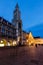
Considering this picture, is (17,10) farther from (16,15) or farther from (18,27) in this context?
(18,27)

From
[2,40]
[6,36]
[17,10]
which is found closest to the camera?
[2,40]

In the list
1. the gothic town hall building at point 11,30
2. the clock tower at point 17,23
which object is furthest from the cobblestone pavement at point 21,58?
the clock tower at point 17,23

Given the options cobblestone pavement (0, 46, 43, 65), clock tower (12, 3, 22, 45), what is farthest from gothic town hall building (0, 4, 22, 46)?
cobblestone pavement (0, 46, 43, 65)

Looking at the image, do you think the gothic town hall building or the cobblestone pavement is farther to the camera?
the gothic town hall building

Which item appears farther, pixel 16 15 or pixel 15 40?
pixel 16 15

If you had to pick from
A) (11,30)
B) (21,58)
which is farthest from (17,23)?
(21,58)

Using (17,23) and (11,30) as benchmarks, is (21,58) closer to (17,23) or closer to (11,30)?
(11,30)

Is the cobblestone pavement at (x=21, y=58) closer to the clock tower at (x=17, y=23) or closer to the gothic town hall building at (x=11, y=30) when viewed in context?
the gothic town hall building at (x=11, y=30)

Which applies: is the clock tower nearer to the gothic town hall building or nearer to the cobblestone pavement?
the gothic town hall building

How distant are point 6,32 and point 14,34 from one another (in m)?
11.0

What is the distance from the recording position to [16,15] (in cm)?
8662

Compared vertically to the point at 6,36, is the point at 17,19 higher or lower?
higher

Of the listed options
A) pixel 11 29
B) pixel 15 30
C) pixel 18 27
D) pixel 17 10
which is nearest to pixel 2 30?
pixel 11 29

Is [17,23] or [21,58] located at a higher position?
[17,23]
